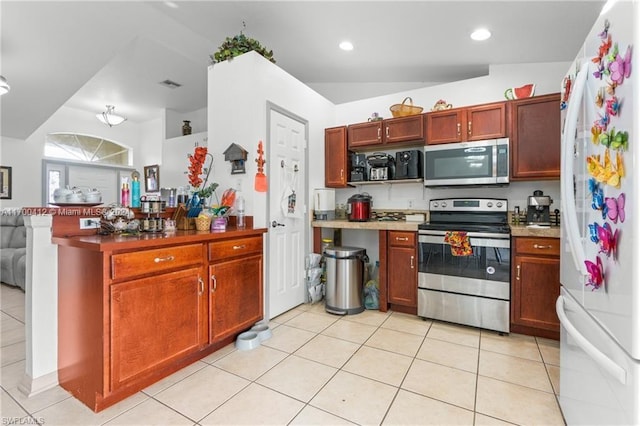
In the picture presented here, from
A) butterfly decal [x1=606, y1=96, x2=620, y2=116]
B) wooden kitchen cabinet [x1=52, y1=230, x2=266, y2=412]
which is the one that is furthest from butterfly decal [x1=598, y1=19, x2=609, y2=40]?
wooden kitchen cabinet [x1=52, y1=230, x2=266, y2=412]

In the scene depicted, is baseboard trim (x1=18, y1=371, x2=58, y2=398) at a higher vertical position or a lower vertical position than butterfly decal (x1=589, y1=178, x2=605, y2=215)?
lower

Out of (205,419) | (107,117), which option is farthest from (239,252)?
(107,117)

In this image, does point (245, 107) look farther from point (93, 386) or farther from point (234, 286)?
point (93, 386)

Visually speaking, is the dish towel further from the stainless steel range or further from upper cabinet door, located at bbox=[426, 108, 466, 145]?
upper cabinet door, located at bbox=[426, 108, 466, 145]

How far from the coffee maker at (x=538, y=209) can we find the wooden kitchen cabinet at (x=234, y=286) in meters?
2.51

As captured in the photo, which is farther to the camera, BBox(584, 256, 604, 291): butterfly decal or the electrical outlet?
the electrical outlet

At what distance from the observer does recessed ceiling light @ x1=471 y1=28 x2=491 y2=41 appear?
2.66 m

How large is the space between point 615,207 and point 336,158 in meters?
3.02

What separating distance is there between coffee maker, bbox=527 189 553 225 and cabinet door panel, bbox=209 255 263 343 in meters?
2.53

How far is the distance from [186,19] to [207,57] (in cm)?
83

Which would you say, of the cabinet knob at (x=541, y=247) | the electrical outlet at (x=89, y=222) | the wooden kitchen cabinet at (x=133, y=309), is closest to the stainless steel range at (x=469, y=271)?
the cabinet knob at (x=541, y=247)

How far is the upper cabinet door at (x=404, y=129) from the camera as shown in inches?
131

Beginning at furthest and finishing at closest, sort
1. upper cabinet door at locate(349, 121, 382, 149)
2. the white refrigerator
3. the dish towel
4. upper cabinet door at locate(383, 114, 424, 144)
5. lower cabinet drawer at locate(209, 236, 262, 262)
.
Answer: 1. upper cabinet door at locate(349, 121, 382, 149)
2. upper cabinet door at locate(383, 114, 424, 144)
3. the dish towel
4. lower cabinet drawer at locate(209, 236, 262, 262)
5. the white refrigerator

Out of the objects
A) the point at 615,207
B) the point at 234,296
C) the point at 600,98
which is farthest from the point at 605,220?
the point at 234,296
